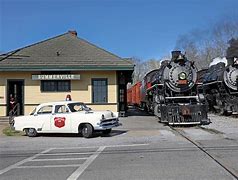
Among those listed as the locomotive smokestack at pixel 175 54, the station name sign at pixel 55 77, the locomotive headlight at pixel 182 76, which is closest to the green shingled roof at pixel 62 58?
the station name sign at pixel 55 77

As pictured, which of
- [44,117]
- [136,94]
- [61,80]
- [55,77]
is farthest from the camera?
[136,94]

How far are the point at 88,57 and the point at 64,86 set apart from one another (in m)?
2.65

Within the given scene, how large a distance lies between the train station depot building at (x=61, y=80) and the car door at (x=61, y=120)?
8.90m

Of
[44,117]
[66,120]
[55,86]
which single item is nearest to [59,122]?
[66,120]

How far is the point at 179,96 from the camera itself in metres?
21.5

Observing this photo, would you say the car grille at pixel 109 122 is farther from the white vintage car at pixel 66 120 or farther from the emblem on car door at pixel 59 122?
the emblem on car door at pixel 59 122

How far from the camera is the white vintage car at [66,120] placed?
16.9 m

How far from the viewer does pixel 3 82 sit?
2670cm

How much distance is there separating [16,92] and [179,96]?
38.9 ft

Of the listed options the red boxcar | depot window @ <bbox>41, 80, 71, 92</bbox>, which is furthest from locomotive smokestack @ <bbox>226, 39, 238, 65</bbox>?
depot window @ <bbox>41, 80, 71, 92</bbox>

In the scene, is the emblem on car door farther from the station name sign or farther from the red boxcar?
the red boxcar

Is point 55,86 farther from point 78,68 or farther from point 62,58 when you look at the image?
point 78,68

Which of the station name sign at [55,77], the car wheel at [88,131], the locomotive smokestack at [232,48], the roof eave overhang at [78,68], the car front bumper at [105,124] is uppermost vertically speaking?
the locomotive smokestack at [232,48]

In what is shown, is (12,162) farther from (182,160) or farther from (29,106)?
(29,106)
